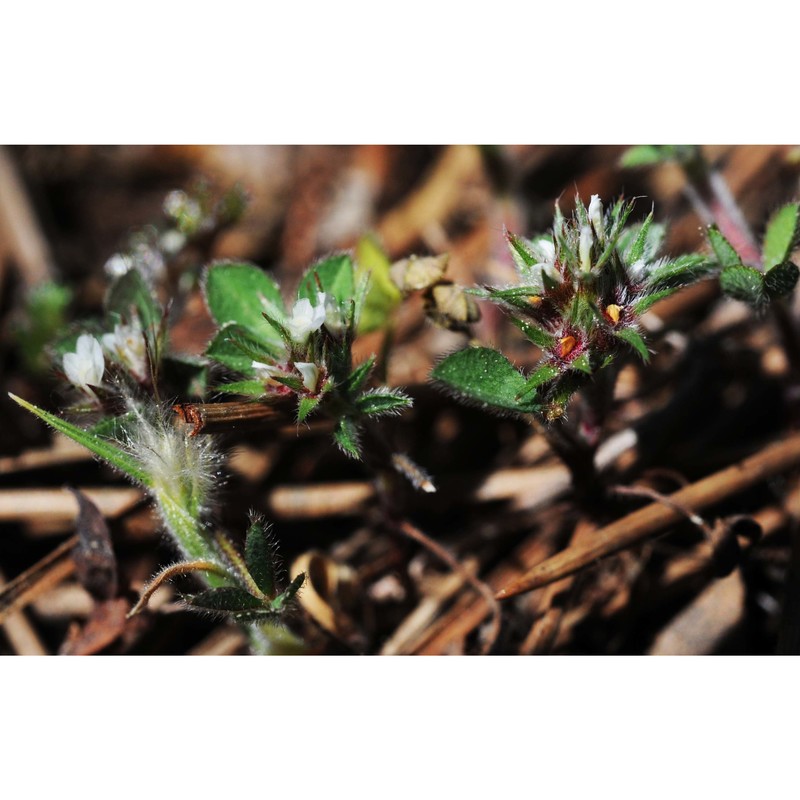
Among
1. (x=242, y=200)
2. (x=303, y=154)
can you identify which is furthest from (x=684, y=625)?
(x=303, y=154)

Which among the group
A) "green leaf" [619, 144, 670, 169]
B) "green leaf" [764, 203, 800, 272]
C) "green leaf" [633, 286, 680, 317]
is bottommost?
"green leaf" [764, 203, 800, 272]

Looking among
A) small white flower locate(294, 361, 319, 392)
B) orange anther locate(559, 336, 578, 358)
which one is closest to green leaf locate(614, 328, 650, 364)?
orange anther locate(559, 336, 578, 358)

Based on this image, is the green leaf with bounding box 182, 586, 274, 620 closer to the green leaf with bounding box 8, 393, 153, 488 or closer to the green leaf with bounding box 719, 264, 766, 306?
the green leaf with bounding box 8, 393, 153, 488

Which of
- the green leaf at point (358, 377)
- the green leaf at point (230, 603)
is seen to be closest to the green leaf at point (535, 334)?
the green leaf at point (358, 377)

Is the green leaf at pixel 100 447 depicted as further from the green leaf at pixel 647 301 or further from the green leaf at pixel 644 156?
the green leaf at pixel 644 156

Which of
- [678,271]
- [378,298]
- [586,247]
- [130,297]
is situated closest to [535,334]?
[586,247]

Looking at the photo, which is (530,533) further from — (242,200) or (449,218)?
(449,218)
